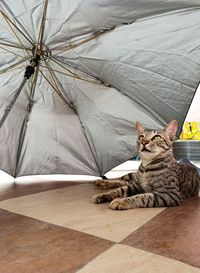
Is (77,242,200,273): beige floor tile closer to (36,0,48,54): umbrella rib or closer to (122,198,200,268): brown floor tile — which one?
(122,198,200,268): brown floor tile

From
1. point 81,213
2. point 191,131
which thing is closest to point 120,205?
point 81,213

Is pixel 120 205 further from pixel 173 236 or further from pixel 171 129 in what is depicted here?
pixel 171 129

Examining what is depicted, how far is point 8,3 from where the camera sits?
130cm

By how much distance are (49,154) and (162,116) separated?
3.53ft

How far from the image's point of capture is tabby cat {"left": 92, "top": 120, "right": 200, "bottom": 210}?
1369 mm

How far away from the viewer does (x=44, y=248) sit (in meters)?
0.80

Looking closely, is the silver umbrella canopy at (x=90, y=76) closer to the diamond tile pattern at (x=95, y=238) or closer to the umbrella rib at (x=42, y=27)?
the umbrella rib at (x=42, y=27)

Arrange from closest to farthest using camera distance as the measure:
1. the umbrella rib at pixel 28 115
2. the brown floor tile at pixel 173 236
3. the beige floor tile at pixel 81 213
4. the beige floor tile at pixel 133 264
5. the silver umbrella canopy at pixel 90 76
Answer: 1. the beige floor tile at pixel 133 264
2. the brown floor tile at pixel 173 236
3. the beige floor tile at pixel 81 213
4. the silver umbrella canopy at pixel 90 76
5. the umbrella rib at pixel 28 115

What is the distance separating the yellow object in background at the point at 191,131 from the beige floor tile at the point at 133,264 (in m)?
3.92

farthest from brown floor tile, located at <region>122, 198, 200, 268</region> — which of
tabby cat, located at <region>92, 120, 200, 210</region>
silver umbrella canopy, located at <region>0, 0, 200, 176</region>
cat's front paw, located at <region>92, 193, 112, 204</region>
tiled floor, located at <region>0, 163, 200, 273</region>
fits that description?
silver umbrella canopy, located at <region>0, 0, 200, 176</region>

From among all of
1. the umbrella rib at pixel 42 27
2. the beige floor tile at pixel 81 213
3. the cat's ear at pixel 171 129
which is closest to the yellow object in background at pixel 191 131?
the cat's ear at pixel 171 129

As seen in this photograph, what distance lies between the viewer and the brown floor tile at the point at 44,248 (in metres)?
0.68

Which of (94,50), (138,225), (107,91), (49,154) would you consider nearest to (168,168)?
(138,225)

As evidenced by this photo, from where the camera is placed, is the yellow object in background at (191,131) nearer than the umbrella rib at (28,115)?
No
